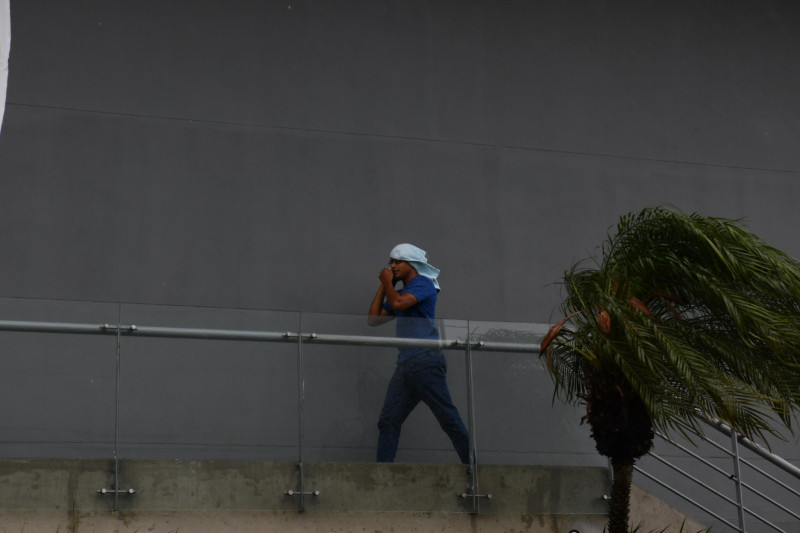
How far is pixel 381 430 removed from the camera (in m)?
8.41

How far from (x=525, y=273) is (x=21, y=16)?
17.8 feet

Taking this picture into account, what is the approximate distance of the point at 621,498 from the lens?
327 inches

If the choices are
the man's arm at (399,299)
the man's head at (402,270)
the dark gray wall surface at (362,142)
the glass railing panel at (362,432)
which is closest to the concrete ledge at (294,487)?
the glass railing panel at (362,432)

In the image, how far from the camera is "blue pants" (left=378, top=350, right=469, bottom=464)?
27.6 ft

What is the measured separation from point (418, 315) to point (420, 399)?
2.94ft

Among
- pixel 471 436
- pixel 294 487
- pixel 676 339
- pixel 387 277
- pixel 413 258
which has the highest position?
pixel 413 258

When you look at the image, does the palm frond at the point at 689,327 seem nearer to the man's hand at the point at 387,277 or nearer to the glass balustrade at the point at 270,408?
the glass balustrade at the point at 270,408

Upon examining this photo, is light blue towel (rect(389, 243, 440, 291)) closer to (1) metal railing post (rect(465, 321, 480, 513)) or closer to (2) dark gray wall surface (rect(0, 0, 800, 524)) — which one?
(1) metal railing post (rect(465, 321, 480, 513))

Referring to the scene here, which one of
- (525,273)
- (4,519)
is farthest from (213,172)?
(4,519)

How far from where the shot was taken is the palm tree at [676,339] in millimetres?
7996

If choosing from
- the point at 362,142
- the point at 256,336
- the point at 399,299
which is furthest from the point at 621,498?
the point at 362,142

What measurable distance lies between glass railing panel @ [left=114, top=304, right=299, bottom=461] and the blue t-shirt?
812 millimetres

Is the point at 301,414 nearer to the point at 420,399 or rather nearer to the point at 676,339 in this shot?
the point at 420,399

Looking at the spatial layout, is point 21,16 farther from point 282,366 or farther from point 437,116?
point 282,366
